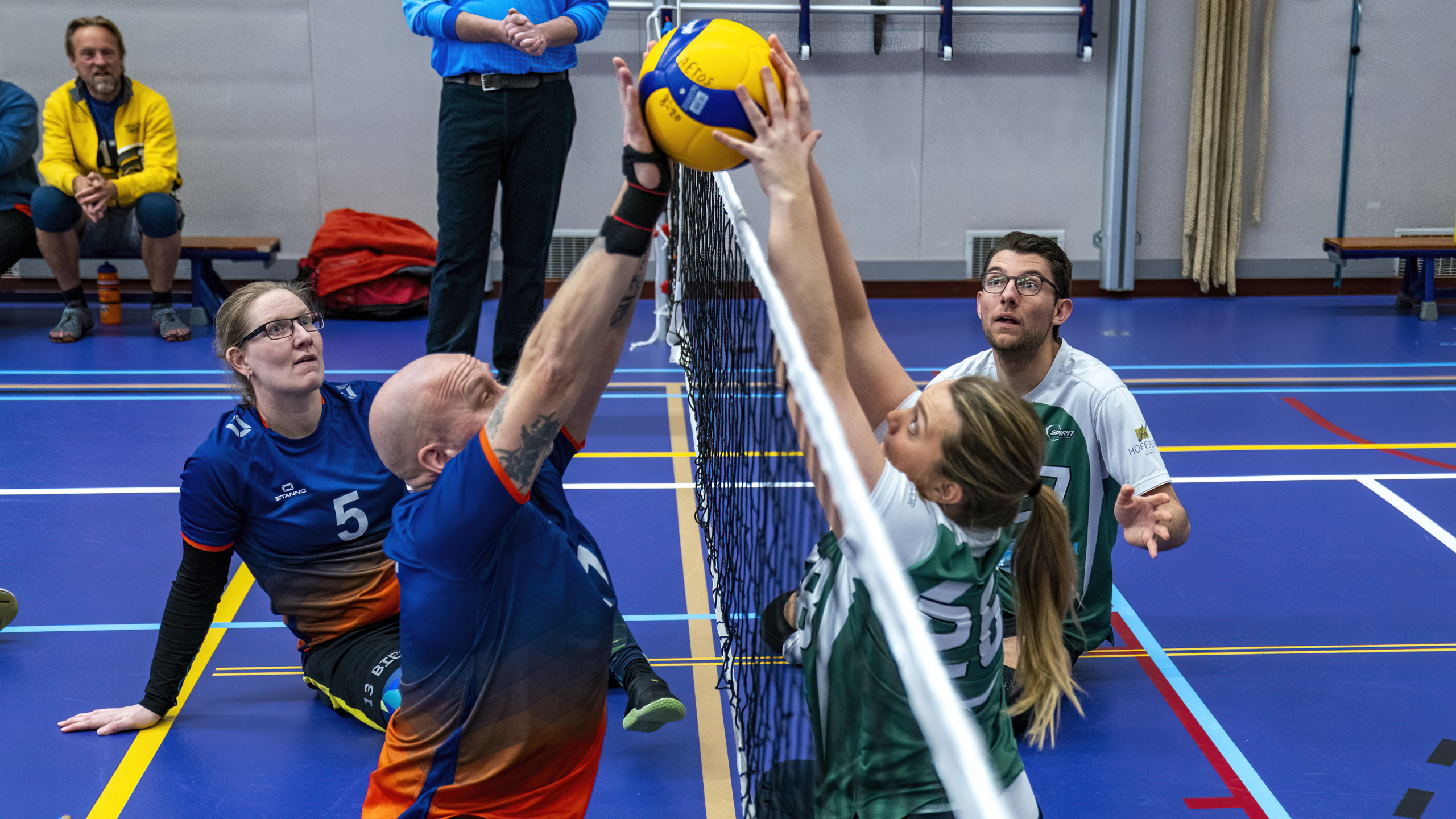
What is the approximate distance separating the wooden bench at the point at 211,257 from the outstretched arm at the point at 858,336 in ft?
21.3

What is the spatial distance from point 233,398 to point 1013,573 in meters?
5.18

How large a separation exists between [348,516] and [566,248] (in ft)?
20.1

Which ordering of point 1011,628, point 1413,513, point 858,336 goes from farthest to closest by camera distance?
point 1413,513 → point 1011,628 → point 858,336

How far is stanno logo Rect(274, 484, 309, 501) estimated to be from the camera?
3226 mm

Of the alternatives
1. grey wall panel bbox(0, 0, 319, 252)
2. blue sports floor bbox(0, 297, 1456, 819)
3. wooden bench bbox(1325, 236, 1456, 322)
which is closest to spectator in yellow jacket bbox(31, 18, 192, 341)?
blue sports floor bbox(0, 297, 1456, 819)

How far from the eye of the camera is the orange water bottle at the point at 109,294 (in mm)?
8148

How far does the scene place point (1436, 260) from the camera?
9438mm

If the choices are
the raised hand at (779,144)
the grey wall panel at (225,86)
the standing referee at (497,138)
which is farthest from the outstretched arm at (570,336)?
the grey wall panel at (225,86)

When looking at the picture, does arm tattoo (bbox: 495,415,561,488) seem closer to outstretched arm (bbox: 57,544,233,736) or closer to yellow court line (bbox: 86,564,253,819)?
outstretched arm (bbox: 57,544,233,736)

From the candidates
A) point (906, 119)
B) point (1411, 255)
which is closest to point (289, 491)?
point (906, 119)

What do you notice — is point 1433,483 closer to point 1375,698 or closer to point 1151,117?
point 1375,698

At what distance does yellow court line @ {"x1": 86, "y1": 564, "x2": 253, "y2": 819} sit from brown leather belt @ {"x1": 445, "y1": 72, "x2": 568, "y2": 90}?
230cm

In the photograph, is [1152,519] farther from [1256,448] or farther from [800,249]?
[1256,448]

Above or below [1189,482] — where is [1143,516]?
above
